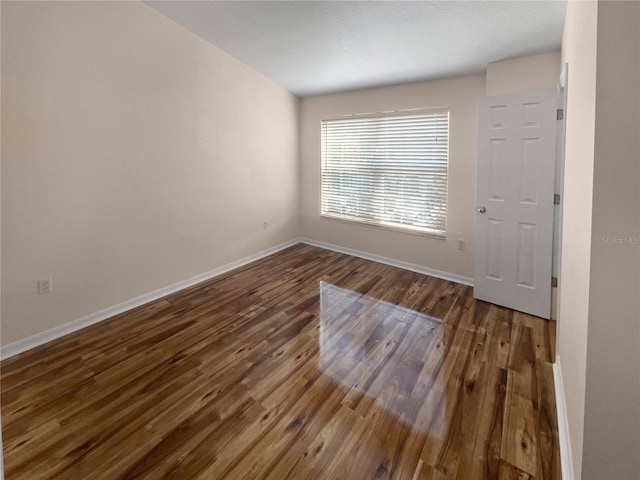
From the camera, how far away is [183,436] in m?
1.74

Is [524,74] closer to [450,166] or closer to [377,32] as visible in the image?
[450,166]

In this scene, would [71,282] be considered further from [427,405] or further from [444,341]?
[444,341]

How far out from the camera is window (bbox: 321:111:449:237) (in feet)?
13.3

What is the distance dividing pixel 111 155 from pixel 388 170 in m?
3.18

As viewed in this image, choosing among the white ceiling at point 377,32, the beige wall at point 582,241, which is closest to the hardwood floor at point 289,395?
the beige wall at point 582,241

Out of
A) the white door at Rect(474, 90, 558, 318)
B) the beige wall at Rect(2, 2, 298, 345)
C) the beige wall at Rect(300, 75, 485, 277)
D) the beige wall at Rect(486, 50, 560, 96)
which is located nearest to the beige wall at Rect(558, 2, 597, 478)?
the white door at Rect(474, 90, 558, 318)

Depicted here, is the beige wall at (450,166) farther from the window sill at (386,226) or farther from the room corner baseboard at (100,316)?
the room corner baseboard at (100,316)

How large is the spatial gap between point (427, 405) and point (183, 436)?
1.36m

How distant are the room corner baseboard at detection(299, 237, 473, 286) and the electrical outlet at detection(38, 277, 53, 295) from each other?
351 centimetres

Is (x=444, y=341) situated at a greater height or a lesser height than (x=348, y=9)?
lesser

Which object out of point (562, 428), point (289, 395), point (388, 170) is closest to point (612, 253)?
point (562, 428)

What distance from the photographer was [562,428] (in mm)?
1697

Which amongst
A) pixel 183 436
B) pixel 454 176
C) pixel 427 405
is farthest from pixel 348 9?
pixel 183 436

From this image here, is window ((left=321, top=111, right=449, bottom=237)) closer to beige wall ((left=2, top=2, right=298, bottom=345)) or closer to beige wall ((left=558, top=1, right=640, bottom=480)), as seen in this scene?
beige wall ((left=2, top=2, right=298, bottom=345))
